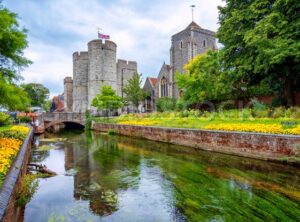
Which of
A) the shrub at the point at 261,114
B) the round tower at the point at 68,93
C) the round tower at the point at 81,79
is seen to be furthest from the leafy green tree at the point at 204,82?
the round tower at the point at 68,93

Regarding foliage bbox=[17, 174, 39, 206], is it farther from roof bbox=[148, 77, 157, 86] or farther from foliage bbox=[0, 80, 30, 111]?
roof bbox=[148, 77, 157, 86]

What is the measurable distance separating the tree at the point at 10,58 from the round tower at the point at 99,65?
119ft

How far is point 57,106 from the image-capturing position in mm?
84938

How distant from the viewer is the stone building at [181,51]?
42.6m

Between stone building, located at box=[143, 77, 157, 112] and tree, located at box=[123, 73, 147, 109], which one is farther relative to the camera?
stone building, located at box=[143, 77, 157, 112]

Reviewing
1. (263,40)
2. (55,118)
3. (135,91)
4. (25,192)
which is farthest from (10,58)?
(135,91)

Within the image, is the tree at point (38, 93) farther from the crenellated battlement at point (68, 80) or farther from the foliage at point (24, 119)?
the foliage at point (24, 119)

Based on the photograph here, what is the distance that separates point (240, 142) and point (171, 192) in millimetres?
5905

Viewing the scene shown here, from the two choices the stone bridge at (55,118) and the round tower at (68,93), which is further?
the round tower at (68,93)

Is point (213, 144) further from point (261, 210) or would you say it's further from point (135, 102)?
point (135, 102)

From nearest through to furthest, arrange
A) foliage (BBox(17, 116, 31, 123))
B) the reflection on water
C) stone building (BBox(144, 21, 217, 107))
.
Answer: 1. the reflection on water
2. foliage (BBox(17, 116, 31, 123))
3. stone building (BBox(144, 21, 217, 107))

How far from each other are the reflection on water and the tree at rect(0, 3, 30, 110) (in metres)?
3.04

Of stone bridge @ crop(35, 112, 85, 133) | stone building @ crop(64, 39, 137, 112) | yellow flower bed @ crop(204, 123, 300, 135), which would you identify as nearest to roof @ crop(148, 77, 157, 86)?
Answer: stone building @ crop(64, 39, 137, 112)

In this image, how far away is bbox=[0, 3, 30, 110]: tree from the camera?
7.83 meters
